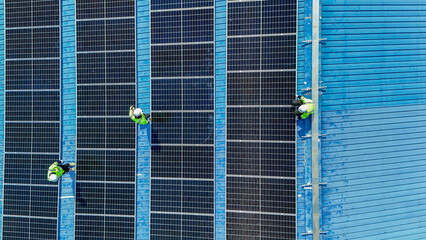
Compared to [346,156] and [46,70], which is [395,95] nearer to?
[346,156]

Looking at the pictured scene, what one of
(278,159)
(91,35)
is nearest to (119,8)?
(91,35)

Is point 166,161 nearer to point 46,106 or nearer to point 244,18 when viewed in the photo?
point 46,106

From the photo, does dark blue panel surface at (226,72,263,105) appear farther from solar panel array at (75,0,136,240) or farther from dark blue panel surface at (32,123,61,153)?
dark blue panel surface at (32,123,61,153)

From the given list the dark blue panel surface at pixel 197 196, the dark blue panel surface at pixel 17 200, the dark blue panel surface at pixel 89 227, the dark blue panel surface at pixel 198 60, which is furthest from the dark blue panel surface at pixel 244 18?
the dark blue panel surface at pixel 17 200

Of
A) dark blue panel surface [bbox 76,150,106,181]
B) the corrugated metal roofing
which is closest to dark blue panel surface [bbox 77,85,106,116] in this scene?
dark blue panel surface [bbox 76,150,106,181]

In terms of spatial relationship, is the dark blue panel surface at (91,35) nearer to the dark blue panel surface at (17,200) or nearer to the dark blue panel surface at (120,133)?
the dark blue panel surface at (120,133)

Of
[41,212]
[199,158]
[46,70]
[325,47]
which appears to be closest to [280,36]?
[325,47]
